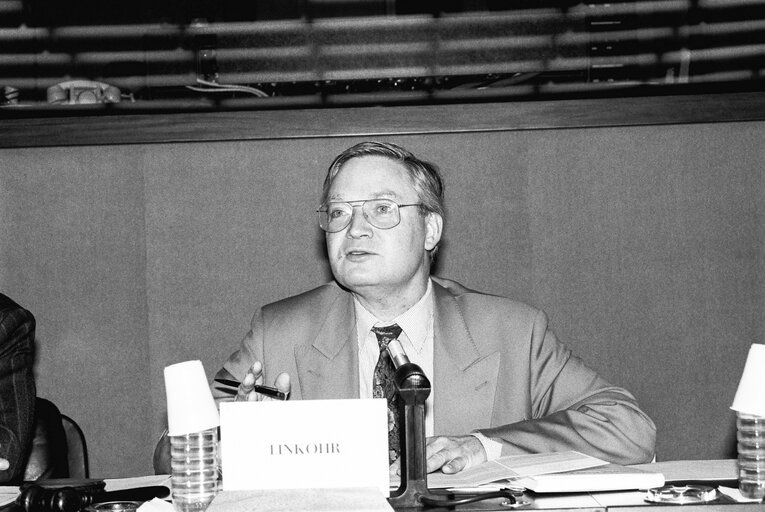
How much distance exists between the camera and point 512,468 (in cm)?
182

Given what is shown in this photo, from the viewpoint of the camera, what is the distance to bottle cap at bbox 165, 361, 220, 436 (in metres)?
1.64

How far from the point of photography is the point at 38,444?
8.04ft

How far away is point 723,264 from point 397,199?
1.34 metres

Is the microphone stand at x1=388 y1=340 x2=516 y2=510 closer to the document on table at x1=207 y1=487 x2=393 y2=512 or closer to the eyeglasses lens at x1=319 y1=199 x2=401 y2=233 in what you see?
the document on table at x1=207 y1=487 x2=393 y2=512

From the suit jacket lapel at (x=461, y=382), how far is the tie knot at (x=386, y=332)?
0.11 metres

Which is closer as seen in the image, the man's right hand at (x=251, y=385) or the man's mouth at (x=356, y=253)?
the man's right hand at (x=251, y=385)

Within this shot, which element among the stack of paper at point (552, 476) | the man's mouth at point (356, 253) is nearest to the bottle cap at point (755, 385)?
the stack of paper at point (552, 476)

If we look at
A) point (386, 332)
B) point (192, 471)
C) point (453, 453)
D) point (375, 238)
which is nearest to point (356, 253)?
point (375, 238)

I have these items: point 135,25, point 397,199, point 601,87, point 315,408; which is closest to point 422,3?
point 601,87

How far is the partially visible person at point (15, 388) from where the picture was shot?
2355mm

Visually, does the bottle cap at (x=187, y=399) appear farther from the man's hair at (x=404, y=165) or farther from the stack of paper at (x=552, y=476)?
the man's hair at (x=404, y=165)

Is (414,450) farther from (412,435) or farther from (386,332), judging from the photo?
(386,332)

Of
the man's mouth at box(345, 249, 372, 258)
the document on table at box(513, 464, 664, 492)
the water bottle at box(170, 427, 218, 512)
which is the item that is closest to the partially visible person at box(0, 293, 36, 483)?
the water bottle at box(170, 427, 218, 512)

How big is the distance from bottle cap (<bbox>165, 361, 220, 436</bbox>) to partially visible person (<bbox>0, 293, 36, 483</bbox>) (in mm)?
826
